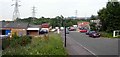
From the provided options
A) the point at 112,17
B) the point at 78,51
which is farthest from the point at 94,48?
the point at 112,17

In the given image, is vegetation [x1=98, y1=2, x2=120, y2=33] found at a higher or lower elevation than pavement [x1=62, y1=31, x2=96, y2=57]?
higher

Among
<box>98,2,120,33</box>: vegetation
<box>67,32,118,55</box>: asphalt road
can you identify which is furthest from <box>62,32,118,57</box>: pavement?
<box>98,2,120,33</box>: vegetation

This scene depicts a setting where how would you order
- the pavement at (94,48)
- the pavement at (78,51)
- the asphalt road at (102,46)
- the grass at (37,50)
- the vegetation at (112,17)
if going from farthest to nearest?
the vegetation at (112,17)
the asphalt road at (102,46)
the pavement at (94,48)
the pavement at (78,51)
the grass at (37,50)

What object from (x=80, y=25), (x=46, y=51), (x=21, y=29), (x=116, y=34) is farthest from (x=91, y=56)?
(x=80, y=25)

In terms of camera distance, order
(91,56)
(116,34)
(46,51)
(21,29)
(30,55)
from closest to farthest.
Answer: (30,55) < (46,51) < (91,56) < (116,34) < (21,29)

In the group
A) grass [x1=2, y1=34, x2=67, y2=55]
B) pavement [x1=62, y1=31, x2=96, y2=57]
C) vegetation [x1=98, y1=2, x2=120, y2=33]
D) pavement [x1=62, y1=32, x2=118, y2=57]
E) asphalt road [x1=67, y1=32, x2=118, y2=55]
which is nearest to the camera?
grass [x1=2, y1=34, x2=67, y2=55]

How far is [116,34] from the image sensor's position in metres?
60.5

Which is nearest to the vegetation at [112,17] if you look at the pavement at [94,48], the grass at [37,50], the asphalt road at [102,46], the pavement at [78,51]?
the asphalt road at [102,46]

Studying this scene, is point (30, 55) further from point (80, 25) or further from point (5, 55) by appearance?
point (80, 25)

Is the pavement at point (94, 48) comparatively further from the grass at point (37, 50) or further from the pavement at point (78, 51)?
the grass at point (37, 50)

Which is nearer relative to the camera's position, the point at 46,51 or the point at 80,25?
the point at 46,51

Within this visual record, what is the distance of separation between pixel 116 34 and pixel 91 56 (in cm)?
3822

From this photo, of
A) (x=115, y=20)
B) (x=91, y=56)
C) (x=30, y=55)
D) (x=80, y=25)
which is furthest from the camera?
(x=80, y=25)

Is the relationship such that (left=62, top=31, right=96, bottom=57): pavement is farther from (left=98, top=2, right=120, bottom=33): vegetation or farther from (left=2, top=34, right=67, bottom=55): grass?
(left=98, top=2, right=120, bottom=33): vegetation
